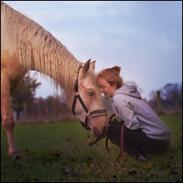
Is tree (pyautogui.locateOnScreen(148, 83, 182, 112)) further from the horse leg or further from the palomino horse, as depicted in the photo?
the horse leg

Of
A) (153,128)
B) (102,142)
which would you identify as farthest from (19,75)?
(153,128)

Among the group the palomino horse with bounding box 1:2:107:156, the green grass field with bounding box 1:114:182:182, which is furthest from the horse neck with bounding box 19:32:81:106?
the green grass field with bounding box 1:114:182:182

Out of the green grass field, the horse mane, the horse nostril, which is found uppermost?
the horse mane

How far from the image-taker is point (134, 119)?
0.56m

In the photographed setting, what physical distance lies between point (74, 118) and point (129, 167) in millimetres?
177

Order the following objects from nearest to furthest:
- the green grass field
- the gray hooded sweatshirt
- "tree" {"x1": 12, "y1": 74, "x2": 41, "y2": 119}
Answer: the gray hooded sweatshirt
the green grass field
"tree" {"x1": 12, "y1": 74, "x2": 41, "y2": 119}

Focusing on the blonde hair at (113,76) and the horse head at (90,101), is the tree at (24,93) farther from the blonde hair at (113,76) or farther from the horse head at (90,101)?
the blonde hair at (113,76)

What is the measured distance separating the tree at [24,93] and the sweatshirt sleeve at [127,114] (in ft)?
0.84

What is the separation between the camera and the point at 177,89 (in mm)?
739

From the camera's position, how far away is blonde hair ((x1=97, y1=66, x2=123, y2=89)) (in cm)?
60

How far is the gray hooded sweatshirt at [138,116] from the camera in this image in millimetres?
559

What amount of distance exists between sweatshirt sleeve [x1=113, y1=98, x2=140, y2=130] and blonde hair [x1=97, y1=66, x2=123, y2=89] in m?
0.03

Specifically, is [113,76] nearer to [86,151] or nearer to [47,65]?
[47,65]

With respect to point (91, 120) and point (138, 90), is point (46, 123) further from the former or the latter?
point (138, 90)
